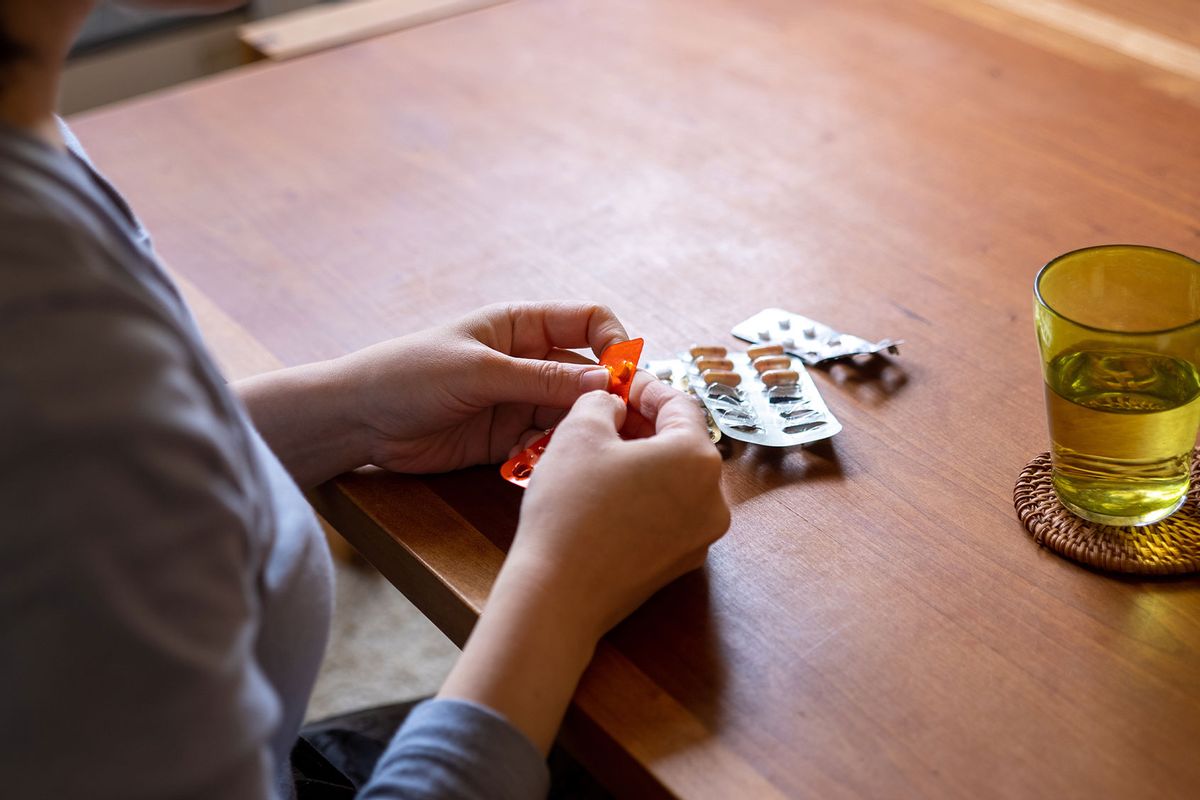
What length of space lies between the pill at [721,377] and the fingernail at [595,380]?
0.28 ft

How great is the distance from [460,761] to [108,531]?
21cm

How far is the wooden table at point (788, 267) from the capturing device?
59 centimetres

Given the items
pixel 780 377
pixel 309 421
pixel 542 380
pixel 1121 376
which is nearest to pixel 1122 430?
pixel 1121 376

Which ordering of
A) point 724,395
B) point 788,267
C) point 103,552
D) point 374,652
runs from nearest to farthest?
point 103,552 < point 724,395 < point 788,267 < point 374,652

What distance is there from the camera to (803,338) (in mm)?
841

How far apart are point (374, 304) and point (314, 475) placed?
19 centimetres

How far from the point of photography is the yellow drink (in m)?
0.64

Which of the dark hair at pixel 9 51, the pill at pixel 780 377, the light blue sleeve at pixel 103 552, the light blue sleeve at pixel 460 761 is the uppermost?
the dark hair at pixel 9 51

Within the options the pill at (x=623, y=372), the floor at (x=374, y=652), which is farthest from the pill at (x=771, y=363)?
the floor at (x=374, y=652)

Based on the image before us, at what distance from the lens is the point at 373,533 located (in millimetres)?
746

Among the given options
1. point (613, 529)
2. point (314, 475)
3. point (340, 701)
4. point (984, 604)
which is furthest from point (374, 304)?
point (340, 701)

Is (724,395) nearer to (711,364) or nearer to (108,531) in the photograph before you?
(711,364)

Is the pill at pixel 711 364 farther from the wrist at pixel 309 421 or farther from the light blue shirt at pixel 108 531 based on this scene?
the light blue shirt at pixel 108 531

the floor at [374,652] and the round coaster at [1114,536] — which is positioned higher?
the round coaster at [1114,536]
